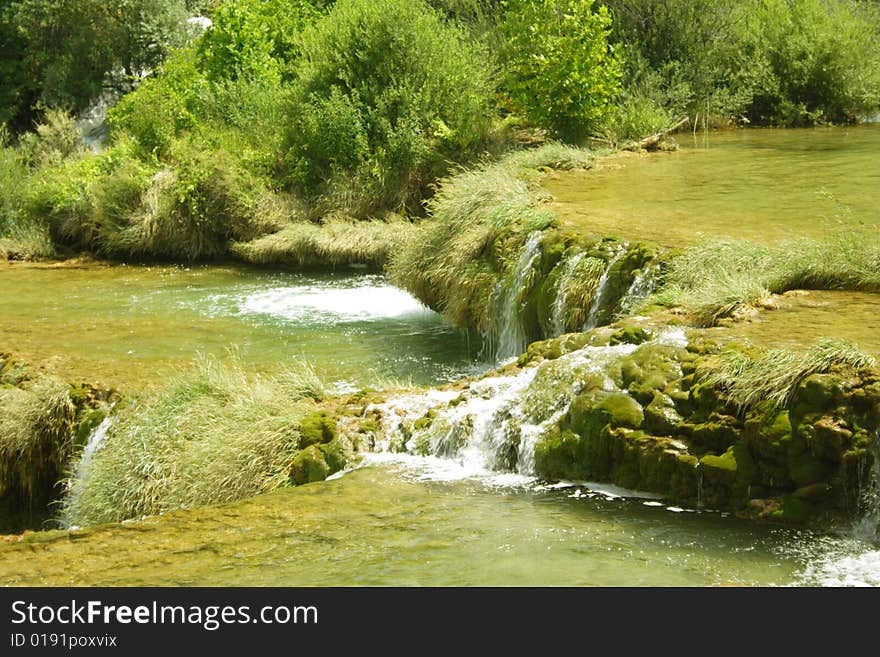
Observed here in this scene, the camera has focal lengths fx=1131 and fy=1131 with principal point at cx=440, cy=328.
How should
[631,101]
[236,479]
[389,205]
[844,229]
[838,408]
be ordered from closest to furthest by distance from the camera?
1. [838,408]
2. [236,479]
3. [844,229]
4. [389,205]
5. [631,101]

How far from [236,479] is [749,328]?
4.00m

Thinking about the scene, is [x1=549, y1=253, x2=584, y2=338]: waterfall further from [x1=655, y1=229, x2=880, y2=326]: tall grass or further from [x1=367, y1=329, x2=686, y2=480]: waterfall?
[x1=367, y1=329, x2=686, y2=480]: waterfall

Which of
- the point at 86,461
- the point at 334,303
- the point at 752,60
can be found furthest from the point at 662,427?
the point at 752,60

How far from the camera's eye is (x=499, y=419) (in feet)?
28.0

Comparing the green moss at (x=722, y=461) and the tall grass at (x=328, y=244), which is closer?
the green moss at (x=722, y=461)

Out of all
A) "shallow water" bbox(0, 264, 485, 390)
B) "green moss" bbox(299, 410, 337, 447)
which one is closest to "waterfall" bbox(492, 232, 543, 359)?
"shallow water" bbox(0, 264, 485, 390)

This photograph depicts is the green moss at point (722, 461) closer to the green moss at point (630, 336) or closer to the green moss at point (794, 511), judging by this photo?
the green moss at point (794, 511)

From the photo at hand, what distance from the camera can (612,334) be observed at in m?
9.09

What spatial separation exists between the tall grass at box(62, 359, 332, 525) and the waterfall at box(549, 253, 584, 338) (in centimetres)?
286

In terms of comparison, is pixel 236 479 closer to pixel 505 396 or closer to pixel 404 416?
pixel 404 416

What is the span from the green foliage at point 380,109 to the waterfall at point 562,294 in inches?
283

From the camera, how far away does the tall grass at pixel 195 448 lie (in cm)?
851

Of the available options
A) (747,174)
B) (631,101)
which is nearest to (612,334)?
(747,174)

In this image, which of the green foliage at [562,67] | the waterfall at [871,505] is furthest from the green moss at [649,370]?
the green foliage at [562,67]
